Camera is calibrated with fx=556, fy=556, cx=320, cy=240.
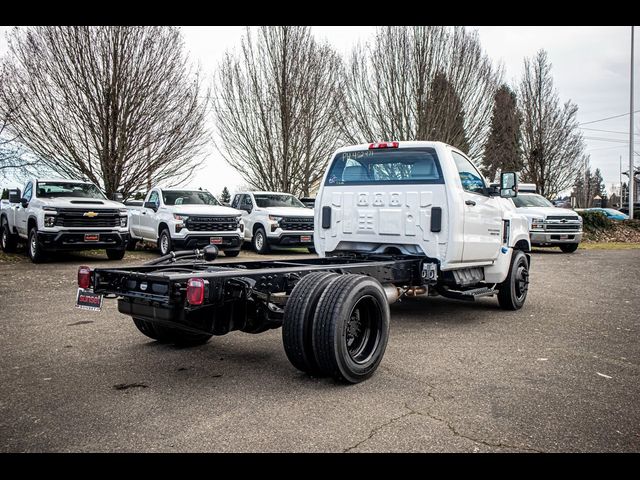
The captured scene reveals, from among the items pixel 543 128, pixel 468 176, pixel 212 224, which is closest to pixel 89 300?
pixel 468 176

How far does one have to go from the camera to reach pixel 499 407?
3.94m

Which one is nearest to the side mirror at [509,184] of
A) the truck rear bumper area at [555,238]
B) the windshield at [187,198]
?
the windshield at [187,198]

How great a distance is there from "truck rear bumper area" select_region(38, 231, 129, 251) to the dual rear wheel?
10.00 meters

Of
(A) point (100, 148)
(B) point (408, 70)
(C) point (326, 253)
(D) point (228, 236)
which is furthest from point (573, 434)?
(B) point (408, 70)

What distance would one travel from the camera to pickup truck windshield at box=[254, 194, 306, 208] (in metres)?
17.0

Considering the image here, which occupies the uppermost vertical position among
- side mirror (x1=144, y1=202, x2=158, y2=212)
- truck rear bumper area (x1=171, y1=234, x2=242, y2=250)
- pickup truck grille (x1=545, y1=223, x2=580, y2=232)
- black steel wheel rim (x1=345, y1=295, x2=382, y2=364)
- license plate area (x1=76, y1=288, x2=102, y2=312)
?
side mirror (x1=144, y1=202, x2=158, y2=212)

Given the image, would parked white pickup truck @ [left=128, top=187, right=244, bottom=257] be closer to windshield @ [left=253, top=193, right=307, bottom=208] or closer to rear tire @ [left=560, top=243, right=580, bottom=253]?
windshield @ [left=253, top=193, right=307, bottom=208]

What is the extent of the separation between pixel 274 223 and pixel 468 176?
31.2 feet

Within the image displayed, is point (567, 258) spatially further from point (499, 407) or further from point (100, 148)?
point (100, 148)

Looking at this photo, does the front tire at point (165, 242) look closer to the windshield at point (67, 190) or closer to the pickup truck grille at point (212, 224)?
the pickup truck grille at point (212, 224)

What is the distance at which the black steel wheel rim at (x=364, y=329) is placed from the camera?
4.66 meters

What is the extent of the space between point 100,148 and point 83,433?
17.7 m

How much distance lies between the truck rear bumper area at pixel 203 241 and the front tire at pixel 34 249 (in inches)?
122

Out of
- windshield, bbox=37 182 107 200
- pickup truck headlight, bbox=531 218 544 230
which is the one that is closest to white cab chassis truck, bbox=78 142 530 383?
windshield, bbox=37 182 107 200
